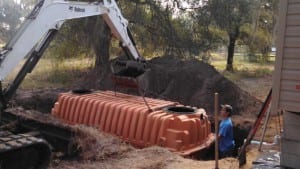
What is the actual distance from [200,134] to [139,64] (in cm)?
206

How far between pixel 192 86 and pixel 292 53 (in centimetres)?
789

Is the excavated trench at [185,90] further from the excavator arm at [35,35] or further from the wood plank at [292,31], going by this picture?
the wood plank at [292,31]

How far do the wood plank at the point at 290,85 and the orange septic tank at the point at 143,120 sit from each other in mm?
2750

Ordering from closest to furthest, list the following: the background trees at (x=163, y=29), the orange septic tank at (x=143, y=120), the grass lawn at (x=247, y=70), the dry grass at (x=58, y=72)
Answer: the orange septic tank at (x=143, y=120) < the background trees at (x=163, y=29) < the dry grass at (x=58, y=72) < the grass lawn at (x=247, y=70)

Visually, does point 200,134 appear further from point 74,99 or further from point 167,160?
point 74,99

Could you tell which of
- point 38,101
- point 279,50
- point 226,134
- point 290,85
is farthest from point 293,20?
point 38,101

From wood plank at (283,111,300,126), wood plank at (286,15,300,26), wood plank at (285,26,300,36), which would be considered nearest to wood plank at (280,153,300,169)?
wood plank at (283,111,300,126)

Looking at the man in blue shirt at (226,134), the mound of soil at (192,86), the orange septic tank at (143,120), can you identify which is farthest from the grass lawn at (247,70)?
the man in blue shirt at (226,134)

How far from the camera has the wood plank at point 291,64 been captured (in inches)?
188

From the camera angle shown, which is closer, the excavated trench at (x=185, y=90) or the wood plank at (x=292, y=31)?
the wood plank at (x=292, y=31)

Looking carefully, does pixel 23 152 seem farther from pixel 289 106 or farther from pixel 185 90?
pixel 185 90

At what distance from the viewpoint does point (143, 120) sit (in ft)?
25.5

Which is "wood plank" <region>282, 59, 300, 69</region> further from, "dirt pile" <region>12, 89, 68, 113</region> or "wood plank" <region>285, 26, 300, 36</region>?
"dirt pile" <region>12, 89, 68, 113</region>

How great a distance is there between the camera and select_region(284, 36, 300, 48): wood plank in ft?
15.6
